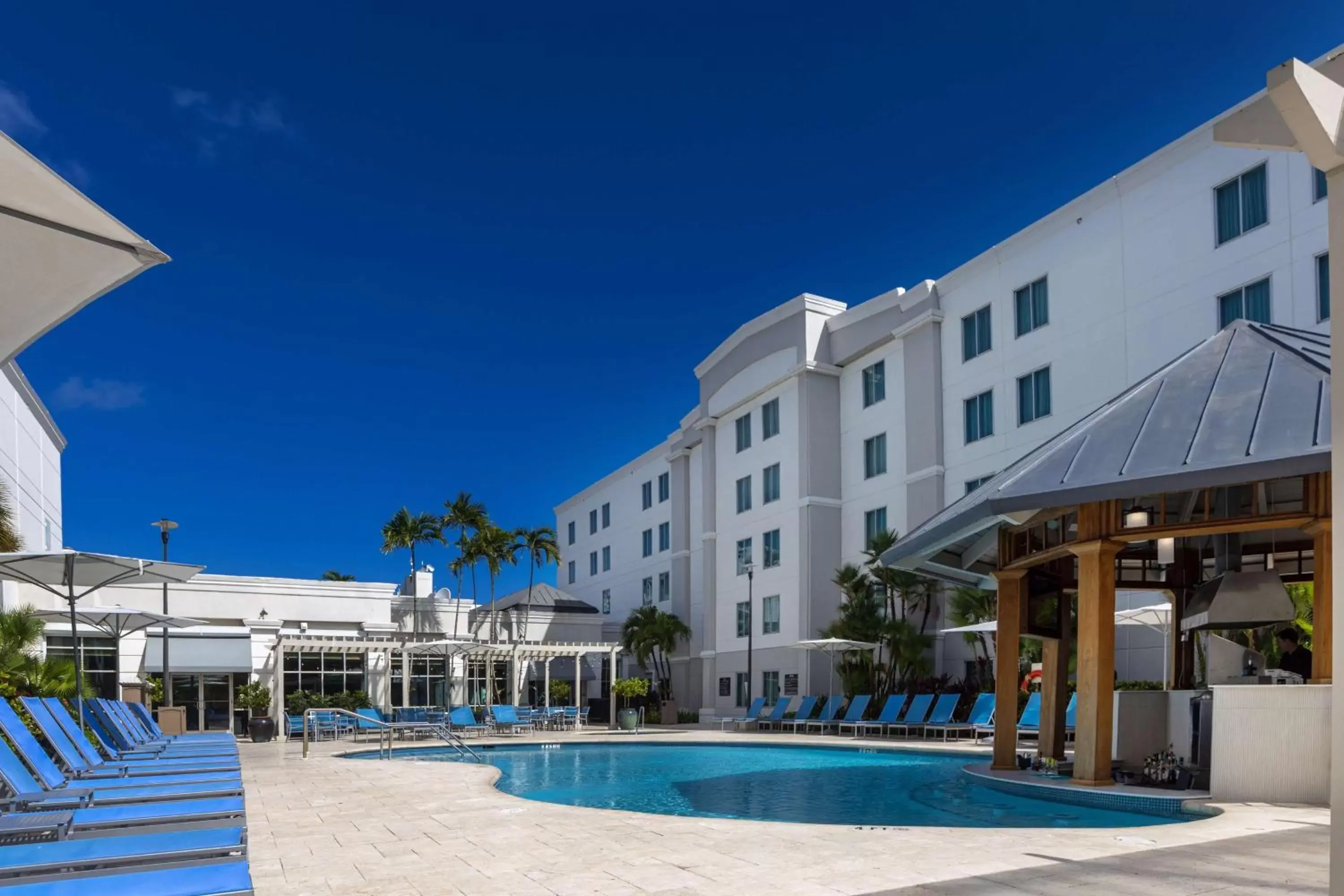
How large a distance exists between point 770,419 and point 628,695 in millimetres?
11377

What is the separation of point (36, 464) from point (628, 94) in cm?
2621

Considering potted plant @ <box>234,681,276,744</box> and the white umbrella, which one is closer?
the white umbrella

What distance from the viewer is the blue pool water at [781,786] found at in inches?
472

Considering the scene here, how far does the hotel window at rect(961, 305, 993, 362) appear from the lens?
103 feet

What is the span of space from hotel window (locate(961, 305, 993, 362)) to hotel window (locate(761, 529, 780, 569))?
1054 cm

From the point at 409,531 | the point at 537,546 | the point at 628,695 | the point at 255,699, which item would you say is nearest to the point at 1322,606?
the point at 255,699

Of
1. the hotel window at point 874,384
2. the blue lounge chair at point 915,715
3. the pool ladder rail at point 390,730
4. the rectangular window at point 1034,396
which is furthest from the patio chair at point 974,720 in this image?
the hotel window at point 874,384

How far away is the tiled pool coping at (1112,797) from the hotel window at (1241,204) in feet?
47.9

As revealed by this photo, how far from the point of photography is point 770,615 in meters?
39.7

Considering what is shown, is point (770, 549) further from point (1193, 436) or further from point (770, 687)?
point (1193, 436)

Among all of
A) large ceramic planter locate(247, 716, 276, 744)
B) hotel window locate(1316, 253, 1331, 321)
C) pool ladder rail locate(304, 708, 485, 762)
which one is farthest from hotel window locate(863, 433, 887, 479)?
large ceramic planter locate(247, 716, 276, 744)

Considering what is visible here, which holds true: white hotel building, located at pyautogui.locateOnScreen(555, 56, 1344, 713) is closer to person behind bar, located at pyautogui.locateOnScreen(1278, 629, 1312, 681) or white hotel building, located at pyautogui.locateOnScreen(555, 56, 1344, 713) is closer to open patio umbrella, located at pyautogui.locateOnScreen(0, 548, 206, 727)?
person behind bar, located at pyautogui.locateOnScreen(1278, 629, 1312, 681)

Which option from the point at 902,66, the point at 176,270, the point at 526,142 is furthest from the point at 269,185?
the point at 902,66

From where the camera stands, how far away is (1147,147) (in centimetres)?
2831
